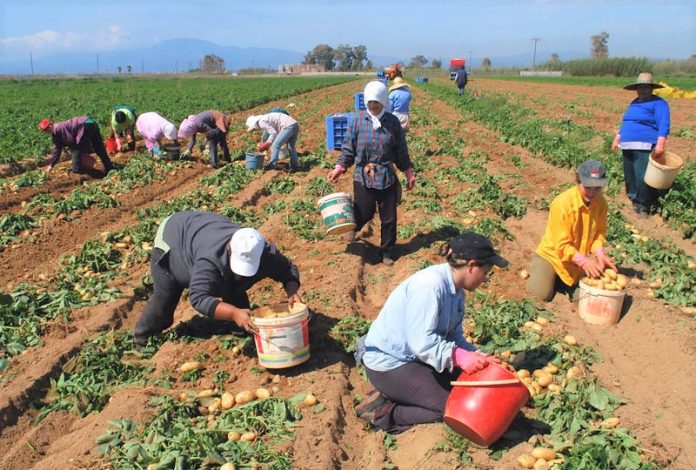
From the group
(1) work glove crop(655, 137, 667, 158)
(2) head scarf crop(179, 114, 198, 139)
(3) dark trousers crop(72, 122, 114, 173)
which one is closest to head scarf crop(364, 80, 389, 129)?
(1) work glove crop(655, 137, 667, 158)

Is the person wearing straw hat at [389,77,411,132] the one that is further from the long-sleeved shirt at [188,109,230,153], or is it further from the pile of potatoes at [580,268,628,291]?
the pile of potatoes at [580,268,628,291]

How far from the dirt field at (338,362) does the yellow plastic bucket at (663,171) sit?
58 centimetres

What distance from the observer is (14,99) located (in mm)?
29344

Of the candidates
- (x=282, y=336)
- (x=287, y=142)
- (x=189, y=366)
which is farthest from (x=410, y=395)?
(x=287, y=142)

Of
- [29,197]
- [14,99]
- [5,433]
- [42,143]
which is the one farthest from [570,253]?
[14,99]

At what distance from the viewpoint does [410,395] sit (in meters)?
3.75

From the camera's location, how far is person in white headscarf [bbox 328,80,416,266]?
6.23 metres

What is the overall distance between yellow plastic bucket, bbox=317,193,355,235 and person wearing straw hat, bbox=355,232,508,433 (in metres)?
2.60

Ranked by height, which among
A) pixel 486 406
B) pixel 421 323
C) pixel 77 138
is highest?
pixel 77 138

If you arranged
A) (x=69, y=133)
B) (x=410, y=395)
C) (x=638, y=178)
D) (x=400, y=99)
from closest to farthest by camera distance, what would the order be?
1. (x=410, y=395)
2. (x=638, y=178)
3. (x=400, y=99)
4. (x=69, y=133)

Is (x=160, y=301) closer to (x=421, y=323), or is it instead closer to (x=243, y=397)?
(x=243, y=397)

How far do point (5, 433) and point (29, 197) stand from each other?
6.79 meters

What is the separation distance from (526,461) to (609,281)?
91.3 inches

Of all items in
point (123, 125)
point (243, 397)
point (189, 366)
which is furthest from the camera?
point (123, 125)
